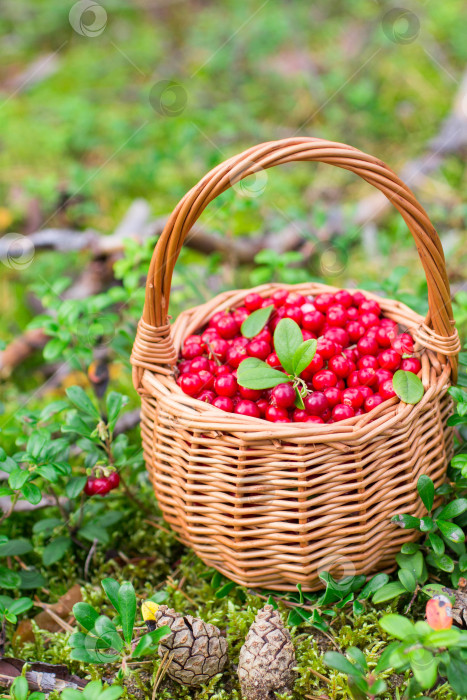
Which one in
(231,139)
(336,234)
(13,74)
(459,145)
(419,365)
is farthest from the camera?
(13,74)

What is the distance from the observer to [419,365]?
4.58 feet

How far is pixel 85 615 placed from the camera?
1.22 metres

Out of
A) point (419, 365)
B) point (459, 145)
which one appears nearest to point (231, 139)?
point (459, 145)

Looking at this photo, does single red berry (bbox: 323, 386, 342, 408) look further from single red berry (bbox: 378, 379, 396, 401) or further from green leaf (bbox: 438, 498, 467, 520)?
green leaf (bbox: 438, 498, 467, 520)

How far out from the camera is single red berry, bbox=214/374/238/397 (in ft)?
4.41

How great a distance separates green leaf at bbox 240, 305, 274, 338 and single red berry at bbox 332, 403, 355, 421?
0.98 feet

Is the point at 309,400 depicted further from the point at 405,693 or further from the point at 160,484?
the point at 405,693

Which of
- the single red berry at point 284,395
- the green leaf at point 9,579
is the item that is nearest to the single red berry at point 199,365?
the single red berry at point 284,395

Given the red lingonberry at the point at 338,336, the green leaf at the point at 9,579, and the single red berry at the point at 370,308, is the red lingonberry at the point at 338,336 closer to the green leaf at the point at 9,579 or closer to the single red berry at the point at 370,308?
the single red berry at the point at 370,308

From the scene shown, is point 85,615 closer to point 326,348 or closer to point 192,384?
point 192,384

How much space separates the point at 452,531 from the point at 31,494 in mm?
903

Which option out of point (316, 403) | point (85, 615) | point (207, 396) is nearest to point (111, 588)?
point (85, 615)

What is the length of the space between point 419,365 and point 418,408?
165mm

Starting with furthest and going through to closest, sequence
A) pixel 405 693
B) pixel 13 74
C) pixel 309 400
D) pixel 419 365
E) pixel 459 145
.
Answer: pixel 13 74, pixel 459 145, pixel 419 365, pixel 309 400, pixel 405 693
